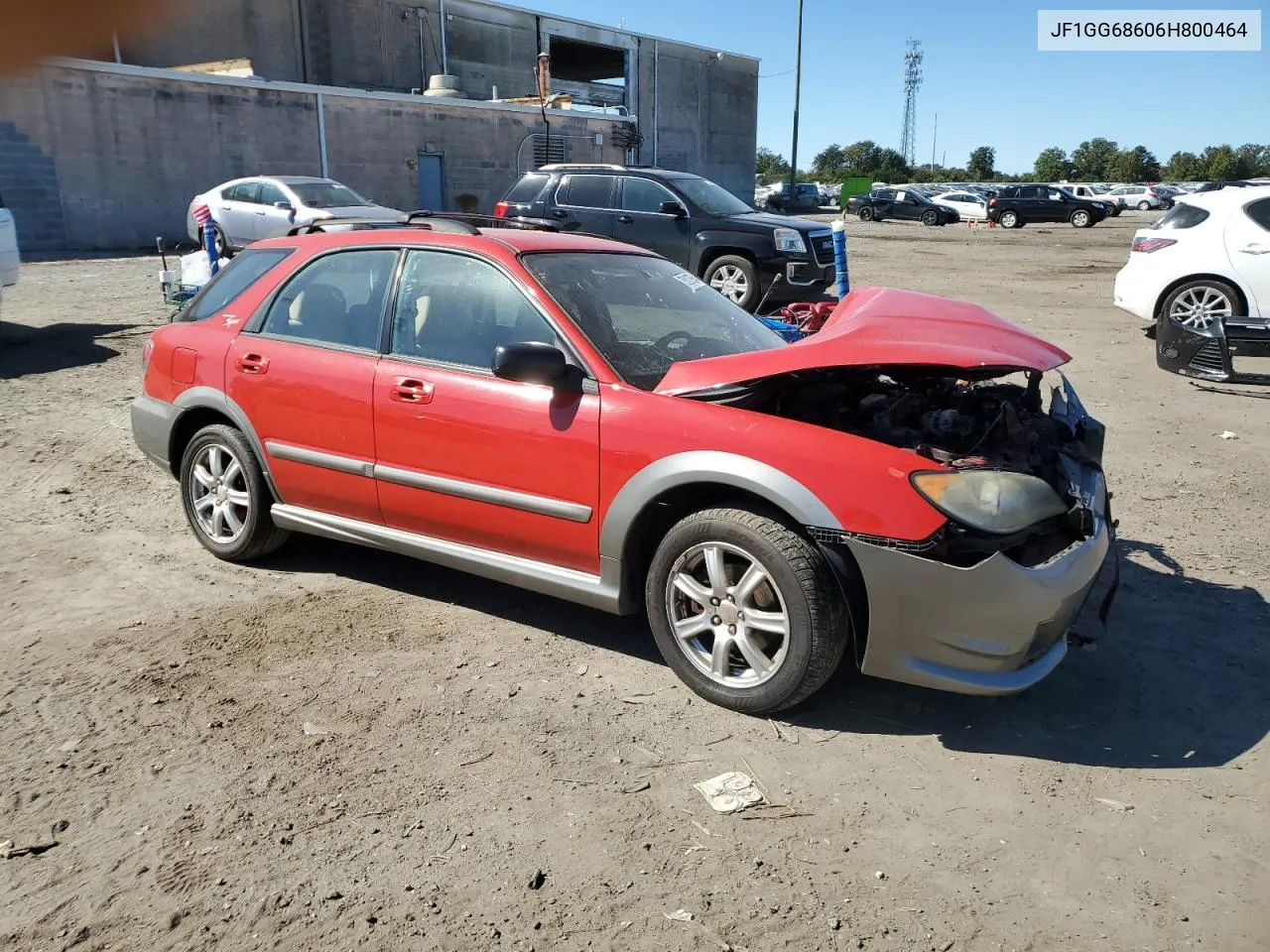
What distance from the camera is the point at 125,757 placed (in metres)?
3.20

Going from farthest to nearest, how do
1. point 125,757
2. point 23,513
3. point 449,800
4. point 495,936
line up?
point 23,513 < point 125,757 < point 449,800 < point 495,936

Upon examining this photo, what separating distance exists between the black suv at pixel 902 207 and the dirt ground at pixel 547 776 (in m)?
37.4

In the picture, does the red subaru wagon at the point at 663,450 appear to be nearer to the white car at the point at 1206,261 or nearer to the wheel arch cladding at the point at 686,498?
the wheel arch cladding at the point at 686,498

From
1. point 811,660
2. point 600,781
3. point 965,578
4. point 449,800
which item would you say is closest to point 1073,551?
point 965,578

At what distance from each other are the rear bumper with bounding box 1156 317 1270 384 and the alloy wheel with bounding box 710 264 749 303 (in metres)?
4.80

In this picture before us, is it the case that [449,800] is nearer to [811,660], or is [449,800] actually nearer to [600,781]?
[600,781]

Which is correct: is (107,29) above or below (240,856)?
above

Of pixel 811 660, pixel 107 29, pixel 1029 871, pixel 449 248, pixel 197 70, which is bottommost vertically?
pixel 1029 871

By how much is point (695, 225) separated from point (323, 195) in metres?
8.33

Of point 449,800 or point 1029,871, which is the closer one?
point 1029,871

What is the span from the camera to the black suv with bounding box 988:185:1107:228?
37094 mm

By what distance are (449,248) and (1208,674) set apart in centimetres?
342

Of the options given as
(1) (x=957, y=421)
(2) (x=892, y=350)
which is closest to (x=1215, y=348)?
(1) (x=957, y=421)

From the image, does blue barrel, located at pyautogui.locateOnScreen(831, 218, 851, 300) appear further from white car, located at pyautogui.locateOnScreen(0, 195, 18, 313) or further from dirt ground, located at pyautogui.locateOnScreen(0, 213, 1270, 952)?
white car, located at pyautogui.locateOnScreen(0, 195, 18, 313)
